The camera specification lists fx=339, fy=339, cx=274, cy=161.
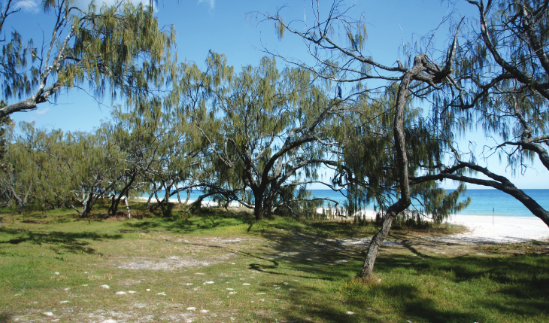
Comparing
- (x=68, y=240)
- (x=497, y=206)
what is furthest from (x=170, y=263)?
(x=497, y=206)

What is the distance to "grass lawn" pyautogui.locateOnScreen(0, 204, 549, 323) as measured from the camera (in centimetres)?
359

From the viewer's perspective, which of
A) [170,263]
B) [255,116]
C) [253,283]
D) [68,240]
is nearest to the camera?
[253,283]

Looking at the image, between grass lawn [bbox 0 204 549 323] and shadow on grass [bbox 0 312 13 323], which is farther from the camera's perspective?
grass lawn [bbox 0 204 549 323]

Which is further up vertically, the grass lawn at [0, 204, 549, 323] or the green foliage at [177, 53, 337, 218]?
the green foliage at [177, 53, 337, 218]

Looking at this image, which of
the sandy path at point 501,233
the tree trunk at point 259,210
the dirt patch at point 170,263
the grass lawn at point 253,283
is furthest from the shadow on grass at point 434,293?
the tree trunk at point 259,210

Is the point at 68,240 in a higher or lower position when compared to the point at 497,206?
lower

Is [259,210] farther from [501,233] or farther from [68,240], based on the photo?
[501,233]

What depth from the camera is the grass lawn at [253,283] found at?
3594 millimetres

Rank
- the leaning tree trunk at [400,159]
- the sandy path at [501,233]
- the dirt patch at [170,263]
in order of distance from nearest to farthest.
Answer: the leaning tree trunk at [400,159] → the dirt patch at [170,263] → the sandy path at [501,233]

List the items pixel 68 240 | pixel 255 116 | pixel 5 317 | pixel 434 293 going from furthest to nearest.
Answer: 1. pixel 255 116
2. pixel 68 240
3. pixel 434 293
4. pixel 5 317

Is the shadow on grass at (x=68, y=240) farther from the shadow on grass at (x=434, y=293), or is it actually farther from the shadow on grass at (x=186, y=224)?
the shadow on grass at (x=434, y=293)

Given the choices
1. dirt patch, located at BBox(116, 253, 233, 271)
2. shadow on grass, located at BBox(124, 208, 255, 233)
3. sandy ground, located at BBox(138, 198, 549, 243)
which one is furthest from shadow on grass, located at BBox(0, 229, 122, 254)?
sandy ground, located at BBox(138, 198, 549, 243)

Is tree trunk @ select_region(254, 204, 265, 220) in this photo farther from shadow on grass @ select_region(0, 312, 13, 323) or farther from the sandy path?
shadow on grass @ select_region(0, 312, 13, 323)

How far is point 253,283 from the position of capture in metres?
5.04
